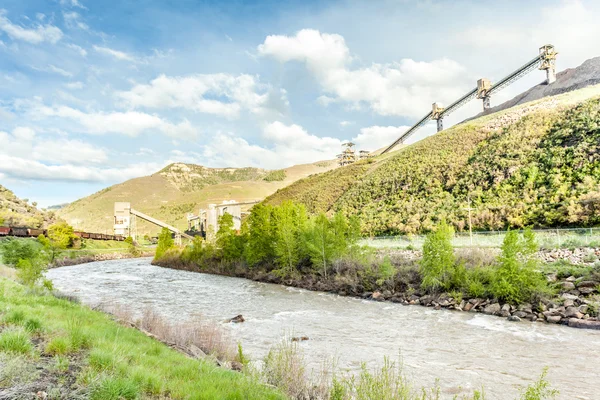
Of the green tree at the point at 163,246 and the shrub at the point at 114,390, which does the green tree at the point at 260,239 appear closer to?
the green tree at the point at 163,246

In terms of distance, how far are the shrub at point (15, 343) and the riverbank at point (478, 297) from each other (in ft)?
57.8

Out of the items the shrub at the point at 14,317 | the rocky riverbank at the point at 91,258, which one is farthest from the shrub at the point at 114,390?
the rocky riverbank at the point at 91,258

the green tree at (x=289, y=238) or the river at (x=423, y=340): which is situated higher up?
the green tree at (x=289, y=238)

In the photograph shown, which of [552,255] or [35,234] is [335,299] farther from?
[35,234]

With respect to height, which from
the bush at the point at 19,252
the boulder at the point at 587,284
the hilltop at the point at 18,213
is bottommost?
the boulder at the point at 587,284

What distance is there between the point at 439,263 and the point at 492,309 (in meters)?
4.12

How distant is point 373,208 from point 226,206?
48957 mm

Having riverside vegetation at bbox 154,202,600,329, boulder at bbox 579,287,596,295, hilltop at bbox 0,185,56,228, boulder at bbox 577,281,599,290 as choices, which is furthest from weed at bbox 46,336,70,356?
hilltop at bbox 0,185,56,228

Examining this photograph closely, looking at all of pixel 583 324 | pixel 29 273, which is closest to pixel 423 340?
pixel 583 324

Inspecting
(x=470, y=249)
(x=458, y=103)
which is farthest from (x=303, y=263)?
(x=458, y=103)

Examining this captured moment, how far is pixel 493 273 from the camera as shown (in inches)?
763

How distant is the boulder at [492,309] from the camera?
685 inches

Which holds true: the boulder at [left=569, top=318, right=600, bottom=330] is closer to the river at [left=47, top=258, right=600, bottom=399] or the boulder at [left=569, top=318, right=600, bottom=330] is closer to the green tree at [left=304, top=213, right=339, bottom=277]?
the river at [left=47, top=258, right=600, bottom=399]

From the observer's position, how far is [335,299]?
933 inches
